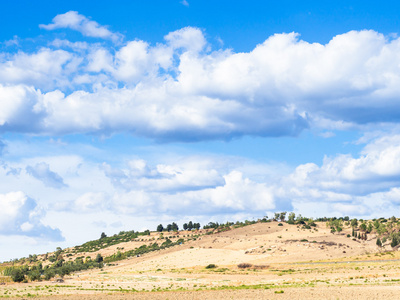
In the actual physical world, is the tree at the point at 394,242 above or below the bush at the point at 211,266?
above

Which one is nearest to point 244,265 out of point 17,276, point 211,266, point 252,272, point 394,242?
point 211,266

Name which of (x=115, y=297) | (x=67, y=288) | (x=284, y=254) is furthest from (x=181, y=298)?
(x=284, y=254)

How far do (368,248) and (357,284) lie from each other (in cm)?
7795

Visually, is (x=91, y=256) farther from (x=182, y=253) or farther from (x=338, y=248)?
(x=338, y=248)

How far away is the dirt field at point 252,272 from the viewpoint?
61750 mm

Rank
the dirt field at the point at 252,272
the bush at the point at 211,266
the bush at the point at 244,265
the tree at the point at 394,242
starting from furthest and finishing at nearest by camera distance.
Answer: the tree at the point at 394,242 → the bush at the point at 211,266 → the bush at the point at 244,265 → the dirt field at the point at 252,272

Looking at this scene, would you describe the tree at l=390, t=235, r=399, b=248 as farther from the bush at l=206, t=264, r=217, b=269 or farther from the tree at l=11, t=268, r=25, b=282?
the tree at l=11, t=268, r=25, b=282

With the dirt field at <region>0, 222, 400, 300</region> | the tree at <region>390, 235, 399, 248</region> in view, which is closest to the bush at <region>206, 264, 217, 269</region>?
the dirt field at <region>0, 222, 400, 300</region>

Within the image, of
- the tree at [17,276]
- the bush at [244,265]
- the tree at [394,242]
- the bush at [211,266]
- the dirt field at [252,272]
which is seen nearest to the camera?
the dirt field at [252,272]

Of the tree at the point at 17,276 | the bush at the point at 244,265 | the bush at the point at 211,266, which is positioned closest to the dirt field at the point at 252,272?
the bush at the point at 244,265

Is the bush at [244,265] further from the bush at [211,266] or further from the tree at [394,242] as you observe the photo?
the tree at [394,242]

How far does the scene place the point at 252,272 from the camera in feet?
331

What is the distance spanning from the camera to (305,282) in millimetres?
71500

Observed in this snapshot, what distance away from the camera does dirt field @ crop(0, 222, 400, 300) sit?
203ft
